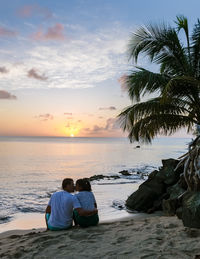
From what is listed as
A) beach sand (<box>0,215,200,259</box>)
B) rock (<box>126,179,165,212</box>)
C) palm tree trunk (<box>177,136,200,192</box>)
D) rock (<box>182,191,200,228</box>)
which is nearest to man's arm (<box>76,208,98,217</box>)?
beach sand (<box>0,215,200,259</box>)

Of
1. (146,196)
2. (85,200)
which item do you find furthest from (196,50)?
(85,200)

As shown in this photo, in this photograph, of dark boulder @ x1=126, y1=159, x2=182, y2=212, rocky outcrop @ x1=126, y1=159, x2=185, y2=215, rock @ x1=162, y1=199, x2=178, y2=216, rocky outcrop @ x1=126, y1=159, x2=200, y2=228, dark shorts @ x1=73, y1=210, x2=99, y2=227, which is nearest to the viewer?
dark shorts @ x1=73, y1=210, x2=99, y2=227

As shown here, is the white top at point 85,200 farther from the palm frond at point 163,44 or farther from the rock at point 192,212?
the palm frond at point 163,44

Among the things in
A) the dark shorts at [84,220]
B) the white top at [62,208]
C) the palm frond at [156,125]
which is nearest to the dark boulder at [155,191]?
the palm frond at [156,125]

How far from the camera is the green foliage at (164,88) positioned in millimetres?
10180

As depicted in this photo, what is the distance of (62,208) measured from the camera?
5703 millimetres

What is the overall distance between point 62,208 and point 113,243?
1.50 m

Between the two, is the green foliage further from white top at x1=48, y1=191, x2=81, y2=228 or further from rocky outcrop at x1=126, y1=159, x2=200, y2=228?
white top at x1=48, y1=191, x2=81, y2=228

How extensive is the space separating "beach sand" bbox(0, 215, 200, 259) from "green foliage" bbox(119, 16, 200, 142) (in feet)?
17.5

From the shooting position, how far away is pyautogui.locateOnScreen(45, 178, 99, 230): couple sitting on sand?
5738mm

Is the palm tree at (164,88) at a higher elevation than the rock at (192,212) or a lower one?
higher

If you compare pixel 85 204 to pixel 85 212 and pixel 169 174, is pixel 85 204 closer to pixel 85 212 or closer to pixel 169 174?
pixel 85 212

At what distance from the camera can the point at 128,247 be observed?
14.5ft

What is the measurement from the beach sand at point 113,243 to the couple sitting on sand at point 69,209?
0.68 ft
